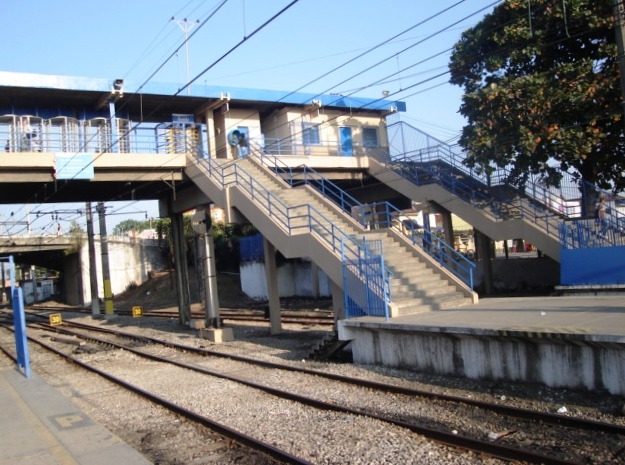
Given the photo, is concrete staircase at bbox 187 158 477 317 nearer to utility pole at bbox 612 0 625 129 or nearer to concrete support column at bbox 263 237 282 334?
concrete support column at bbox 263 237 282 334

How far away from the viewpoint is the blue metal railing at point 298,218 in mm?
14383

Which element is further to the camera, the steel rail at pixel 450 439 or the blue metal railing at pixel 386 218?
the blue metal railing at pixel 386 218

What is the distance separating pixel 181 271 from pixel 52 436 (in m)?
19.0

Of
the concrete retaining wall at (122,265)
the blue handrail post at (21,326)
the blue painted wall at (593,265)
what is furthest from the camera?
the concrete retaining wall at (122,265)

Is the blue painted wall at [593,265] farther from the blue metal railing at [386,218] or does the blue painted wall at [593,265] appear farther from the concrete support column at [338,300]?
the concrete support column at [338,300]

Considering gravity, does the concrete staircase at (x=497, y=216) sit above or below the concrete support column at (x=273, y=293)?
above

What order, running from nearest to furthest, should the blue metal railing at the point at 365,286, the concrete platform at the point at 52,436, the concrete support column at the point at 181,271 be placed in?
the concrete platform at the point at 52,436
the blue metal railing at the point at 365,286
the concrete support column at the point at 181,271

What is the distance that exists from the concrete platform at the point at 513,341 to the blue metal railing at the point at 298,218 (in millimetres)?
905

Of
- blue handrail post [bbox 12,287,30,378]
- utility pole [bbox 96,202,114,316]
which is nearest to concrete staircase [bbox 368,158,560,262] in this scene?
blue handrail post [bbox 12,287,30,378]

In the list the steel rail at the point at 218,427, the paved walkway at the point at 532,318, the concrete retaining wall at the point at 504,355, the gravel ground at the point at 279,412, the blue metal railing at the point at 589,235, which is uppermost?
the blue metal railing at the point at 589,235

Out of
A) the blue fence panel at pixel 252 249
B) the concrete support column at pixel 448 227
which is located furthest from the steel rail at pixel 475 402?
the blue fence panel at pixel 252 249

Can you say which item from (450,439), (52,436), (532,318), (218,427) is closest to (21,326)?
(52,436)

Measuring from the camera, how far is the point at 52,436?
26.7 feet

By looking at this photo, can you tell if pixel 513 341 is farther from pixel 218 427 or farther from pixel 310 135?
pixel 310 135
